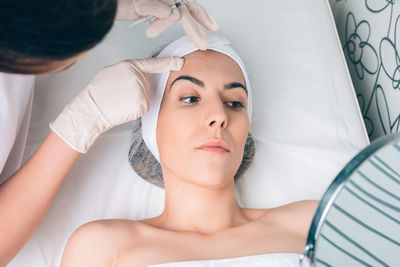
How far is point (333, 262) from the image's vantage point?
761 mm

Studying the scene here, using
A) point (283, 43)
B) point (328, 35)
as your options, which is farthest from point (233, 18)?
point (328, 35)

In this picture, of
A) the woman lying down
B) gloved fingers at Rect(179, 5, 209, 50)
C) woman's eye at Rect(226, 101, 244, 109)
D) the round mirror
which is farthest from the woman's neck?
the round mirror

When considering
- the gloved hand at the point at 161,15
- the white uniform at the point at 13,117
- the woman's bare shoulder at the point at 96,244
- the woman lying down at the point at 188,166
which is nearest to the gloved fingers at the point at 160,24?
the gloved hand at the point at 161,15

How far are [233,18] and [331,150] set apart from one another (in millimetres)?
689

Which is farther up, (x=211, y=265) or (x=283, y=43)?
(x=283, y=43)

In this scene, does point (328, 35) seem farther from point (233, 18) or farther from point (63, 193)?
point (63, 193)

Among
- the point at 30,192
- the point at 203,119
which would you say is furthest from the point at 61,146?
the point at 203,119

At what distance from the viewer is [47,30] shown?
2.40 feet

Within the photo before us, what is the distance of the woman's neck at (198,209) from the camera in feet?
4.83

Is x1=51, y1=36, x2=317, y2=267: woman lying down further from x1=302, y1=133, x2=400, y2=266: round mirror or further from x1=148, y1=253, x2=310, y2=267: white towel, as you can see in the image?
x1=302, y1=133, x2=400, y2=266: round mirror

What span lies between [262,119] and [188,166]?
1.99 ft

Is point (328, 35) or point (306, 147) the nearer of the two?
point (306, 147)

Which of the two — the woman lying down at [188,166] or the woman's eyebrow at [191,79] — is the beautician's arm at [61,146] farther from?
the woman's eyebrow at [191,79]

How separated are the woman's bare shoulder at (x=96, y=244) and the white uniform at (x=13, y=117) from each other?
31 centimetres
